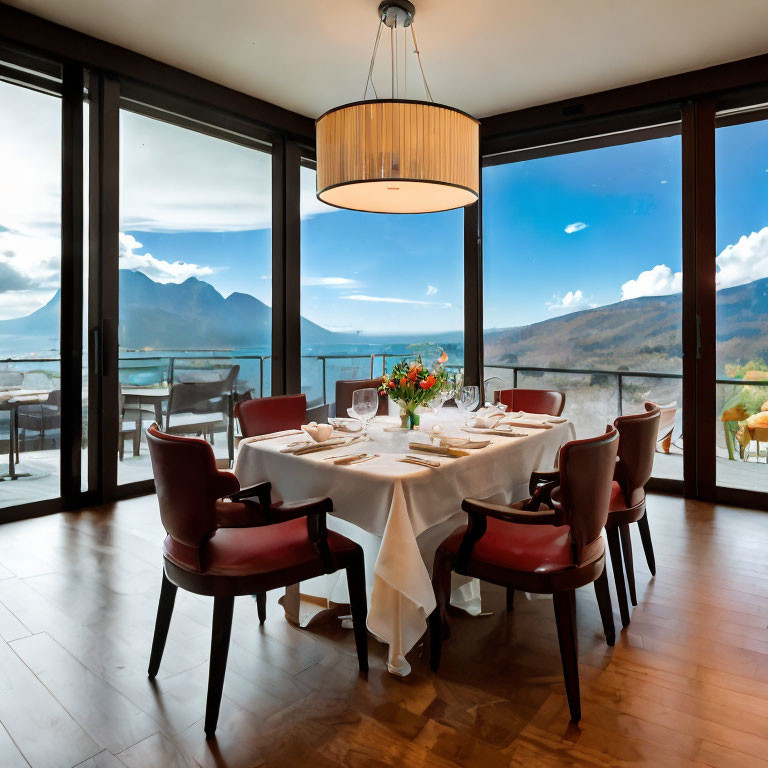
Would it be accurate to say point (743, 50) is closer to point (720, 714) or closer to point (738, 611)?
point (738, 611)

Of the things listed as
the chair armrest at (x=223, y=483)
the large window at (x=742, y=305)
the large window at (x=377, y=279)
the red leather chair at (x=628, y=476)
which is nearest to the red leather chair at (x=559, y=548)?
the red leather chair at (x=628, y=476)

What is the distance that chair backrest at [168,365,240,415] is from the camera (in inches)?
188

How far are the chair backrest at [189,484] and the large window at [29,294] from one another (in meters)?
2.66

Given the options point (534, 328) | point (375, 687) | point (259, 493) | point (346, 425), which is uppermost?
point (534, 328)

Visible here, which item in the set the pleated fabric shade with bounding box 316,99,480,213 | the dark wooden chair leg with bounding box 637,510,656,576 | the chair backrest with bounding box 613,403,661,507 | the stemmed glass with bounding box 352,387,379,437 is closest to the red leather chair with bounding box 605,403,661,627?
the chair backrest with bounding box 613,403,661,507

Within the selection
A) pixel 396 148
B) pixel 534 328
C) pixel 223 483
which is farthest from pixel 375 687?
pixel 534 328

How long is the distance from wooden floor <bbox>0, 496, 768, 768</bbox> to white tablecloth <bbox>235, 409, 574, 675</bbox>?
0.23 meters

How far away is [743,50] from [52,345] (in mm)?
5054

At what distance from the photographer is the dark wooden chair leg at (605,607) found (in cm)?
217

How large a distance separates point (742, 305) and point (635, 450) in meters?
2.55

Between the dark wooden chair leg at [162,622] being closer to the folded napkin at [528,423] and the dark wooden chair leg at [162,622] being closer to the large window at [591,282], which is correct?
the folded napkin at [528,423]

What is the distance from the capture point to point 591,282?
5.96 metres

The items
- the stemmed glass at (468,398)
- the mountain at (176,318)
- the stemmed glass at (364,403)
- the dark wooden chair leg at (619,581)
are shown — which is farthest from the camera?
the mountain at (176,318)

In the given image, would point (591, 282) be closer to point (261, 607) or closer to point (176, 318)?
point (176, 318)
